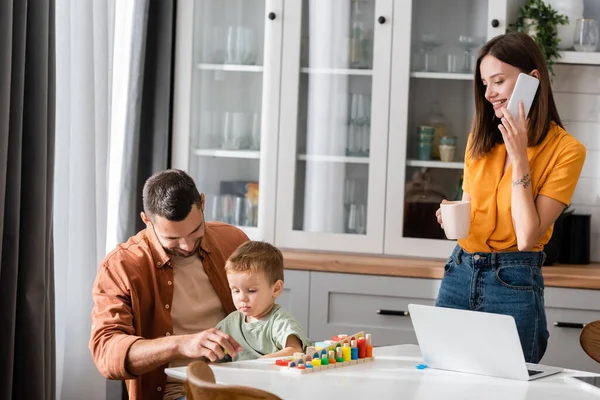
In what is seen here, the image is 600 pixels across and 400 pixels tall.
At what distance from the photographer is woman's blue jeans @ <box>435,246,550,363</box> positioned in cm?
221

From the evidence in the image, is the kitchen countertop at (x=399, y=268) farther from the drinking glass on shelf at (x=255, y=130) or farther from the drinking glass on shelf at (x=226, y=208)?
the drinking glass on shelf at (x=255, y=130)

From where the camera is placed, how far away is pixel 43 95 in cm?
243

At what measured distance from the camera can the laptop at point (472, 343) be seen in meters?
1.80

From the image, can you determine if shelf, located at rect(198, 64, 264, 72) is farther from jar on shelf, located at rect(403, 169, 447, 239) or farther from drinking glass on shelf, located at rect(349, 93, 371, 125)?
jar on shelf, located at rect(403, 169, 447, 239)

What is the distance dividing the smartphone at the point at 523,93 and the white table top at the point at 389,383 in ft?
2.11

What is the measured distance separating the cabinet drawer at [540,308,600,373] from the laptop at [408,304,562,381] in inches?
48.6

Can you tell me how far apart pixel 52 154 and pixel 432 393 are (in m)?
1.29

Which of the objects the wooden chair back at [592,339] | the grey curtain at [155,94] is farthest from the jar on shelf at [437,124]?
the wooden chair back at [592,339]

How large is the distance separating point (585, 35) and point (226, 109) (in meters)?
1.43

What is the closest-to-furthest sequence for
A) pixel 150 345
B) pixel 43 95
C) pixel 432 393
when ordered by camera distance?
pixel 432 393 < pixel 150 345 < pixel 43 95

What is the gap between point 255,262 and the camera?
7.18ft

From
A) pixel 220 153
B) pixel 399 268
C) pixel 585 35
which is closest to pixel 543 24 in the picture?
pixel 585 35

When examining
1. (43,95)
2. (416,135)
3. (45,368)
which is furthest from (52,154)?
(416,135)

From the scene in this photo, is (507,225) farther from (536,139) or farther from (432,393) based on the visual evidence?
(432,393)
